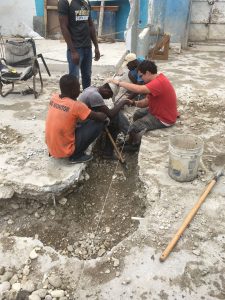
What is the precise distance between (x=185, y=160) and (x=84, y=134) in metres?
1.25

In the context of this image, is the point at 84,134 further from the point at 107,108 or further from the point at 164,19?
the point at 164,19

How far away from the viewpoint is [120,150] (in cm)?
491

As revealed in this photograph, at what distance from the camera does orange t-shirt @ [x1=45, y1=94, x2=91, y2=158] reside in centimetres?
378

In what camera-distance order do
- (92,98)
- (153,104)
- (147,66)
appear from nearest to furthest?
(92,98)
(147,66)
(153,104)

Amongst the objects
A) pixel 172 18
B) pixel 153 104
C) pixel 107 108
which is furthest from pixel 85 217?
pixel 172 18

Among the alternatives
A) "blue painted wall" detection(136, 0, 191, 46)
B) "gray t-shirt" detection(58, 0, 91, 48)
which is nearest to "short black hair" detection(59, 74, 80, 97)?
"gray t-shirt" detection(58, 0, 91, 48)

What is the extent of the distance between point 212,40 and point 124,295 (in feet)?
33.2

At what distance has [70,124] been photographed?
152 inches

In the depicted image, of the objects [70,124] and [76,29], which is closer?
[70,124]

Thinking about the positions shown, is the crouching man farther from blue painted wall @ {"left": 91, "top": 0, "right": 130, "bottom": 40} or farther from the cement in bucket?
blue painted wall @ {"left": 91, "top": 0, "right": 130, "bottom": 40}

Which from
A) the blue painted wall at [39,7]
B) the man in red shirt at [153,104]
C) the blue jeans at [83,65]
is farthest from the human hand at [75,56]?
the blue painted wall at [39,7]

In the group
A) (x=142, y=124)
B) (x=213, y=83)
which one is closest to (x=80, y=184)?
(x=142, y=124)

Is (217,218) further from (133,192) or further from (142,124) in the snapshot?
(142,124)

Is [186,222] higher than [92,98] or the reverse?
the reverse
